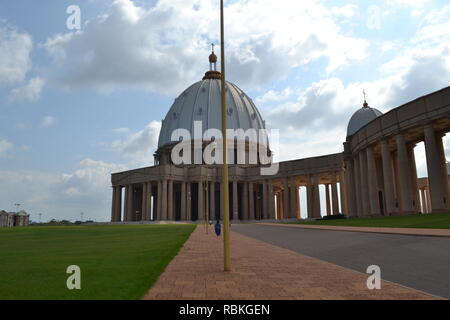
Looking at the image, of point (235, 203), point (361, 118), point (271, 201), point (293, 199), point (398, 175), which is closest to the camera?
point (398, 175)

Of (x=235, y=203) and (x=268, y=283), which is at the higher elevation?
(x=235, y=203)

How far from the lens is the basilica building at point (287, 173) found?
39188 mm

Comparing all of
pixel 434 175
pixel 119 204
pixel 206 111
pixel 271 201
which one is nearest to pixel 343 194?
pixel 271 201

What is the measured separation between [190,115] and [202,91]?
28.7 ft

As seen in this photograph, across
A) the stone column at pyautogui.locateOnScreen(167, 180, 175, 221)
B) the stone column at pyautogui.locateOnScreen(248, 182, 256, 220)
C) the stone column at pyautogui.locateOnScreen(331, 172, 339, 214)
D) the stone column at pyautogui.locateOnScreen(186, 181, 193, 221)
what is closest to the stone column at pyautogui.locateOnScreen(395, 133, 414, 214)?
the stone column at pyautogui.locateOnScreen(331, 172, 339, 214)

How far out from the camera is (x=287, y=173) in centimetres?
8250

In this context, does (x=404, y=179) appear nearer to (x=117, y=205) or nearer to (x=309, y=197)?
(x=309, y=197)

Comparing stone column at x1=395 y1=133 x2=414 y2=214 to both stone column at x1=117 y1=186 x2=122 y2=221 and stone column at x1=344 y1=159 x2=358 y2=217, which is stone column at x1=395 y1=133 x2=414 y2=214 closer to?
stone column at x1=344 y1=159 x2=358 y2=217

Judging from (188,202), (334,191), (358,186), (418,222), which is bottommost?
(418,222)

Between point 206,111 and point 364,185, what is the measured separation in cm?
6262

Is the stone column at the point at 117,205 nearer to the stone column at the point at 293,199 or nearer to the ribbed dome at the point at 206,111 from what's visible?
the ribbed dome at the point at 206,111

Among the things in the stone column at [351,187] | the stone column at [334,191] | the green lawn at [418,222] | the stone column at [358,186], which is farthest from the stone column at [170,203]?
the green lawn at [418,222]

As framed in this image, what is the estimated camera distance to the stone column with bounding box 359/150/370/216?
48.2m
